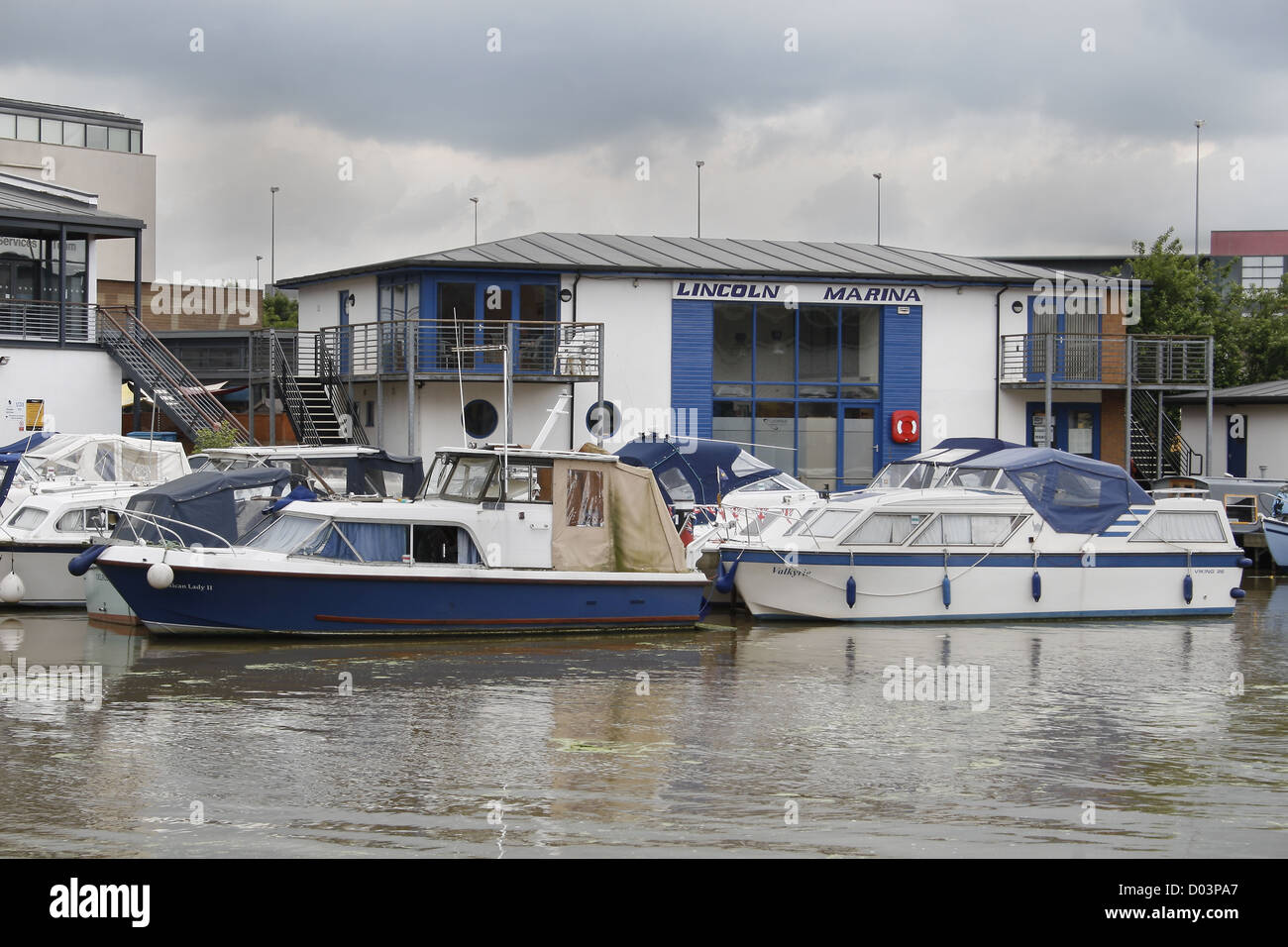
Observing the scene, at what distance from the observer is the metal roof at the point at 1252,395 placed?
→ 38875 millimetres

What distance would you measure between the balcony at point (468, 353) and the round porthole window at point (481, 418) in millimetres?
815

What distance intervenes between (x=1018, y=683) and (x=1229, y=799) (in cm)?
587

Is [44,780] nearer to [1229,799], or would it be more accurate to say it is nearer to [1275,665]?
[1229,799]

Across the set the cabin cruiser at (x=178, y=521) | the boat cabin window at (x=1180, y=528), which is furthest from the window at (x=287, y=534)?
the boat cabin window at (x=1180, y=528)

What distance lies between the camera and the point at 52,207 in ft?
121

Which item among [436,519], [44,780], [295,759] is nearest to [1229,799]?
[295,759]

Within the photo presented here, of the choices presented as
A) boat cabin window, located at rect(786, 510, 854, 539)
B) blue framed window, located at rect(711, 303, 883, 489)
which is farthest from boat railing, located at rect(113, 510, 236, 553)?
blue framed window, located at rect(711, 303, 883, 489)

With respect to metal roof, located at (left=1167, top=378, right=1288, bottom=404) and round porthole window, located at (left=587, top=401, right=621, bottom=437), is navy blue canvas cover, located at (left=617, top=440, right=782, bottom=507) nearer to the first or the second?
round porthole window, located at (left=587, top=401, right=621, bottom=437)

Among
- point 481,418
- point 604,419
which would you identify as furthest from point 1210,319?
point 481,418

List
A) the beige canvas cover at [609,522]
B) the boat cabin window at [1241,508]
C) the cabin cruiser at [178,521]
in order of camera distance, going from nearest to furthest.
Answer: the cabin cruiser at [178,521] → the beige canvas cover at [609,522] → the boat cabin window at [1241,508]

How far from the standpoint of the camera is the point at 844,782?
40.7 feet

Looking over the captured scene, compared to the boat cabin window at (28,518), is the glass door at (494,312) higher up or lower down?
higher up

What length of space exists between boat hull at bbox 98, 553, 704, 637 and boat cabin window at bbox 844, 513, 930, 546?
3019 millimetres

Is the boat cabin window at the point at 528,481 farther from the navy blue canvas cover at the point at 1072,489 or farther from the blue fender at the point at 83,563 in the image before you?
the navy blue canvas cover at the point at 1072,489
